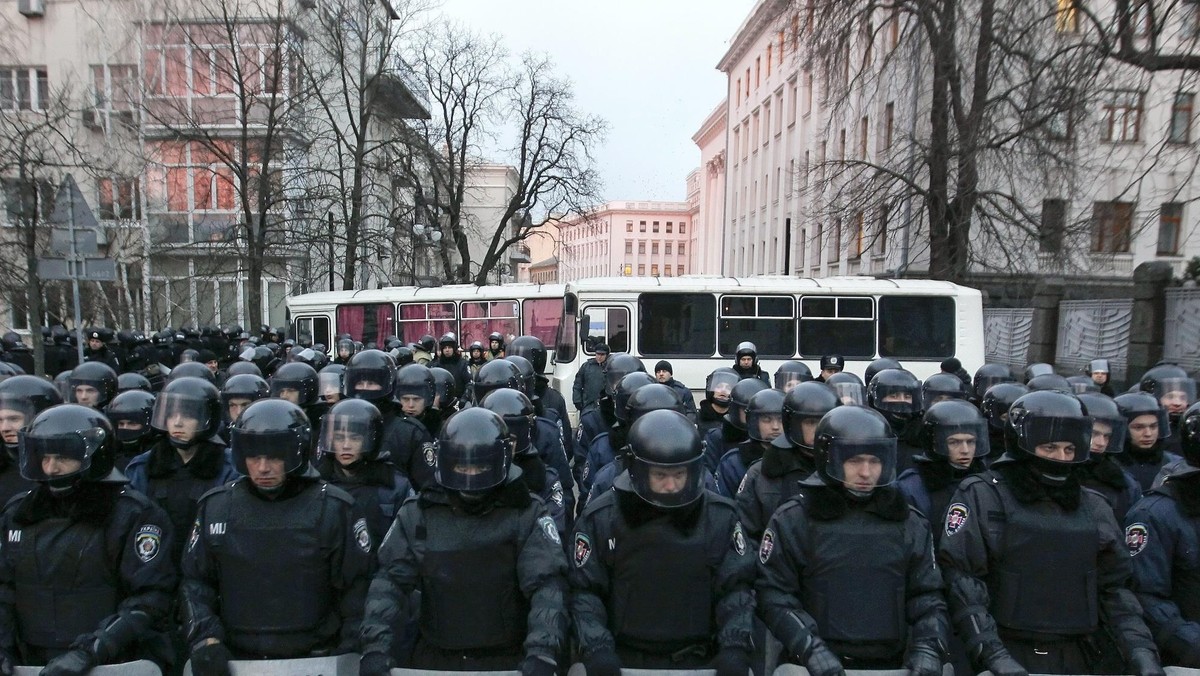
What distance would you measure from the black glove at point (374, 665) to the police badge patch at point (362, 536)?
0.56 m

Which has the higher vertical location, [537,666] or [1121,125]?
[1121,125]

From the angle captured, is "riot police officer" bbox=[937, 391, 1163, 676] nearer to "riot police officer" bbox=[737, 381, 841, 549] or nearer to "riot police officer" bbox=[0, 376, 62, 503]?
"riot police officer" bbox=[737, 381, 841, 549]

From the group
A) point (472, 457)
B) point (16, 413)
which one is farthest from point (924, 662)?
point (16, 413)

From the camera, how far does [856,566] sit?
3215 mm

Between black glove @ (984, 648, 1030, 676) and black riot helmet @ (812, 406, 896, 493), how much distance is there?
28.6 inches

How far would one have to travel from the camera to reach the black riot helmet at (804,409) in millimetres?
4398

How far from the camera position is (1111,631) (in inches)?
131

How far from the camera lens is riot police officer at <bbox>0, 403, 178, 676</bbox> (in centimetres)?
326

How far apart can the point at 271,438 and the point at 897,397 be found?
434 cm

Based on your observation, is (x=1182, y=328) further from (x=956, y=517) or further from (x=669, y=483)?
(x=669, y=483)

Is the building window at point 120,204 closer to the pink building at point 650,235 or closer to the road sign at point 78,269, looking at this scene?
the road sign at point 78,269

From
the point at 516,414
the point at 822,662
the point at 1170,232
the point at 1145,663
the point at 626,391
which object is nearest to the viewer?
the point at 822,662

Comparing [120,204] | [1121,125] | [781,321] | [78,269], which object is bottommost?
[781,321]

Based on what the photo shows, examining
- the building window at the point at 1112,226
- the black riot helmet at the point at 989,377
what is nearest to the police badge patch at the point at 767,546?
the black riot helmet at the point at 989,377
